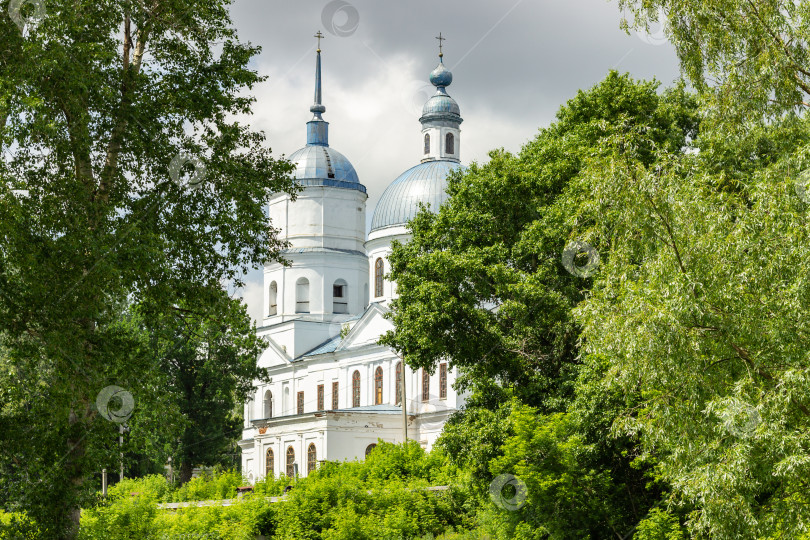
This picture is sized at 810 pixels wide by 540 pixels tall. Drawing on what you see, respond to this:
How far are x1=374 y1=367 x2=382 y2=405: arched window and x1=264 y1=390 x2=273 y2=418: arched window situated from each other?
40.0ft

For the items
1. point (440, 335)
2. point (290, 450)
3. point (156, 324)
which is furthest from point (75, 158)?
point (290, 450)

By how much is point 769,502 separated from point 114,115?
1256 centimetres

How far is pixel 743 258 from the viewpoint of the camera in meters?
14.3

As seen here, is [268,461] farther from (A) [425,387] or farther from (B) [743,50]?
(B) [743,50]

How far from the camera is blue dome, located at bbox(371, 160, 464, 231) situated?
56.7 meters

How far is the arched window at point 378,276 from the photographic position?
58.8 m

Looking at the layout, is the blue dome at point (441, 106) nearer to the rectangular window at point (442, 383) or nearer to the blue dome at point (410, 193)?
the blue dome at point (410, 193)

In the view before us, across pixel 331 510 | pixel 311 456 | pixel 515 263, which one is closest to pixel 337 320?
pixel 311 456

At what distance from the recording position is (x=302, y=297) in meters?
65.2

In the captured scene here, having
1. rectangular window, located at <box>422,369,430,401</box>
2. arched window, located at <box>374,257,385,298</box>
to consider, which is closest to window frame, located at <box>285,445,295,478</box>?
rectangular window, located at <box>422,369,430,401</box>

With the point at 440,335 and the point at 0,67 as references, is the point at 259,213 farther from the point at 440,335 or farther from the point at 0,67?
the point at 440,335

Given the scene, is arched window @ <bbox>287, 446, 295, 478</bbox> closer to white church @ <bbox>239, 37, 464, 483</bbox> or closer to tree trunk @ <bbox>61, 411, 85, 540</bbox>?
white church @ <bbox>239, 37, 464, 483</bbox>

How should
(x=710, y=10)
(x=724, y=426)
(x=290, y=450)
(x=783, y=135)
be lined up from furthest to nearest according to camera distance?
1. (x=290, y=450)
2. (x=783, y=135)
3. (x=710, y=10)
4. (x=724, y=426)

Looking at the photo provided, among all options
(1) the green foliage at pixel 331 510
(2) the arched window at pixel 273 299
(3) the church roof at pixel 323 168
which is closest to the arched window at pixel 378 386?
(2) the arched window at pixel 273 299
